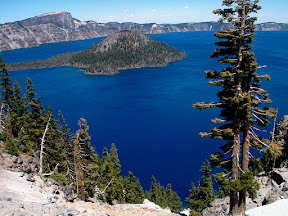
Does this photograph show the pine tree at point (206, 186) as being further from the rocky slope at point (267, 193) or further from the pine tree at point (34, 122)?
the pine tree at point (34, 122)

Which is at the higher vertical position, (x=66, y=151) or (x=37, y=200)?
(x=37, y=200)

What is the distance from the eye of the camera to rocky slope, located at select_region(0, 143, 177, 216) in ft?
43.6

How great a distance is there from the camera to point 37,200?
57.0 feet

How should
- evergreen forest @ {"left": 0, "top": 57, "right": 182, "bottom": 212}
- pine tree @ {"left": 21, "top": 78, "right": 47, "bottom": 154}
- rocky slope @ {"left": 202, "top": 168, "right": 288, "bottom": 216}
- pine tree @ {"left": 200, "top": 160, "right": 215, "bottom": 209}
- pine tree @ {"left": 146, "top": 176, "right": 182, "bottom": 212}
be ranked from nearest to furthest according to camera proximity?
rocky slope @ {"left": 202, "top": 168, "right": 288, "bottom": 216}, evergreen forest @ {"left": 0, "top": 57, "right": 182, "bottom": 212}, pine tree @ {"left": 21, "top": 78, "right": 47, "bottom": 154}, pine tree @ {"left": 200, "top": 160, "right": 215, "bottom": 209}, pine tree @ {"left": 146, "top": 176, "right": 182, "bottom": 212}

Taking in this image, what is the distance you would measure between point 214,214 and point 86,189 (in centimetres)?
1880

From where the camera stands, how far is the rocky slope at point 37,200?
13.3 meters

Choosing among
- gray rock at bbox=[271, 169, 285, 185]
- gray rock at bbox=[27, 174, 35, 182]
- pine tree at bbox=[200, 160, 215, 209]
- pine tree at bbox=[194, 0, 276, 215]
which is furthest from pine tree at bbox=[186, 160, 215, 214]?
gray rock at bbox=[27, 174, 35, 182]

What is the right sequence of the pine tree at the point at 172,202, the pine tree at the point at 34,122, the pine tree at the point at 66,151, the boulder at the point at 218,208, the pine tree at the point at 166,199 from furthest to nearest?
the pine tree at the point at 166,199, the pine tree at the point at 172,202, the pine tree at the point at 34,122, the pine tree at the point at 66,151, the boulder at the point at 218,208

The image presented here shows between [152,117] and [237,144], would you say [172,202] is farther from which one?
[152,117]

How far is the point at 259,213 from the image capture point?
20.9m

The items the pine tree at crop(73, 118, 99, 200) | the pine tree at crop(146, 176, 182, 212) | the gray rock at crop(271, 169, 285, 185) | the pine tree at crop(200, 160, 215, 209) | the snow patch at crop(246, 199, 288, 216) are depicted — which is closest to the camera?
the snow patch at crop(246, 199, 288, 216)

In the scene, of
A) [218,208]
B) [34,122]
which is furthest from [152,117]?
[218,208]

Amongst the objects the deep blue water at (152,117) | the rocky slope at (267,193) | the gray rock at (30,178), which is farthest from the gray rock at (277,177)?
the deep blue water at (152,117)

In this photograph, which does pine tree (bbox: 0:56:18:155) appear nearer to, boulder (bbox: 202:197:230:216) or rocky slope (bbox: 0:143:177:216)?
rocky slope (bbox: 0:143:177:216)
